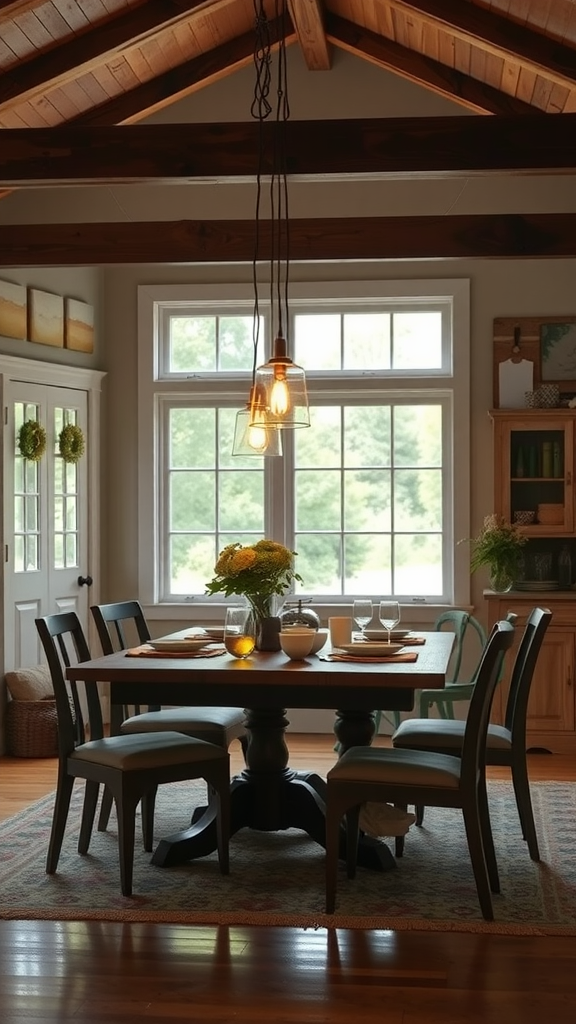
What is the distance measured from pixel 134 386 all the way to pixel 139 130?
9.67ft

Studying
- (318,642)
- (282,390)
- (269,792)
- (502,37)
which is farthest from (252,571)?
(502,37)

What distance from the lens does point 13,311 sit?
22.9 ft

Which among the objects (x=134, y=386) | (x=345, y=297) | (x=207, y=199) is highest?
(x=207, y=199)

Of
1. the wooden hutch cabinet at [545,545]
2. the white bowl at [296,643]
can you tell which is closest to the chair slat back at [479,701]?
the white bowl at [296,643]

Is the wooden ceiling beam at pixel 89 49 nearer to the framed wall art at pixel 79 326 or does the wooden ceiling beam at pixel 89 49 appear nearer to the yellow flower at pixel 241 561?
the framed wall art at pixel 79 326

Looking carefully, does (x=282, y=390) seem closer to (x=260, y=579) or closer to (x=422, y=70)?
(x=260, y=579)

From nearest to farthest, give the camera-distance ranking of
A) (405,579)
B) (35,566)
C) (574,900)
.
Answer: (574,900) → (35,566) → (405,579)

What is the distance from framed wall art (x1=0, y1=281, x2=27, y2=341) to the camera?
6.88m

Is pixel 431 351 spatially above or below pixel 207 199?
below

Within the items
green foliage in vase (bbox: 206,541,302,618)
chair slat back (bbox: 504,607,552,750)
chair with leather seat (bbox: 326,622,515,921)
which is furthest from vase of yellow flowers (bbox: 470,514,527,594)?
chair with leather seat (bbox: 326,622,515,921)

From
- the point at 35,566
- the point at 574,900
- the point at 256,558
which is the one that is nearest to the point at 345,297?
the point at 35,566

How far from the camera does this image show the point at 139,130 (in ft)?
16.6

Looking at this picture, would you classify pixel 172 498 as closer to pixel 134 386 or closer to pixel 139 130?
pixel 134 386

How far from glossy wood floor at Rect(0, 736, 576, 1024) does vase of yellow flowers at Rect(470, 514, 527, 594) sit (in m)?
3.39
